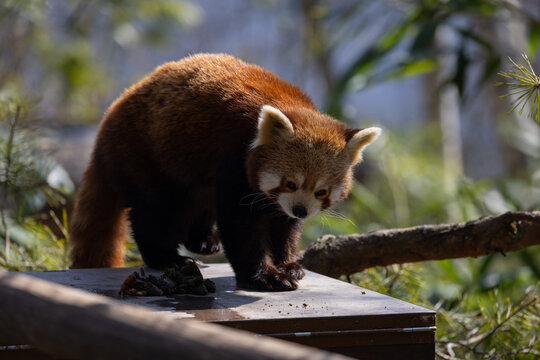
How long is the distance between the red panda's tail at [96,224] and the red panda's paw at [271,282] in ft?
2.73

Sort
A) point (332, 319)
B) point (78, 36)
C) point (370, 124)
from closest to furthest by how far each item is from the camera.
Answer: point (332, 319) < point (370, 124) < point (78, 36)

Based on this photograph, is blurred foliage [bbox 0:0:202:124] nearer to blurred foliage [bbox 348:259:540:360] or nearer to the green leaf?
the green leaf

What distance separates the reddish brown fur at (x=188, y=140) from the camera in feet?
8.12

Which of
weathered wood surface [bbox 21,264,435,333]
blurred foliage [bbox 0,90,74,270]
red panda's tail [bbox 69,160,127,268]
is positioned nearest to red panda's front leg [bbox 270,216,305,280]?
weathered wood surface [bbox 21,264,435,333]

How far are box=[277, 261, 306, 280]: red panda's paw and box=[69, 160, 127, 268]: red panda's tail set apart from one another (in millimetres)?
836

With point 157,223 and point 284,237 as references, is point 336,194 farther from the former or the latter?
point 157,223

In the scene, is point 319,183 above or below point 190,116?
below

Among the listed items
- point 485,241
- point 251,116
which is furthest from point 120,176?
point 485,241

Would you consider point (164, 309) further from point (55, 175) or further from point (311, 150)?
point (55, 175)

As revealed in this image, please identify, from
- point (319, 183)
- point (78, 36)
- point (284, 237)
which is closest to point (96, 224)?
point (284, 237)

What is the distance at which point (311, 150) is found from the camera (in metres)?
2.43

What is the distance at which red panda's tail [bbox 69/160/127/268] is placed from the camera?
2.93 metres

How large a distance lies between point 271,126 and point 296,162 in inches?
6.4

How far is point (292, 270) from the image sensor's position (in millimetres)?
2502
